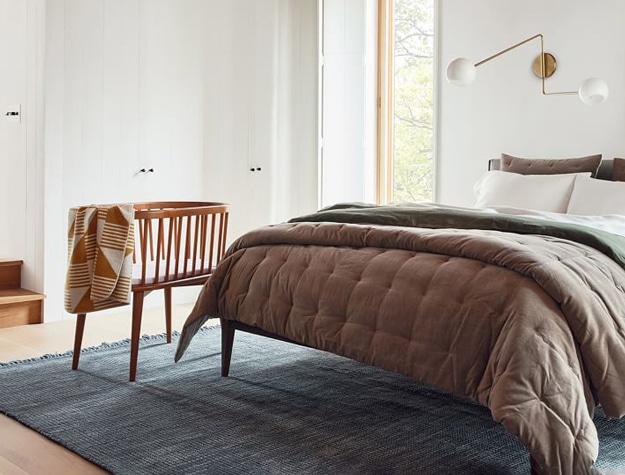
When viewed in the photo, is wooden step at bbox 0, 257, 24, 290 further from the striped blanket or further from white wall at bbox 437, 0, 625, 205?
white wall at bbox 437, 0, 625, 205

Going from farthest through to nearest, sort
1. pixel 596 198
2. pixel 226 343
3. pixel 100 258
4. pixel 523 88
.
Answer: pixel 523 88 < pixel 596 198 < pixel 226 343 < pixel 100 258

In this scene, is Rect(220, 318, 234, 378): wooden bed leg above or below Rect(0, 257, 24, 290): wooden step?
below

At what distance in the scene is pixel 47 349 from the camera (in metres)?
4.04

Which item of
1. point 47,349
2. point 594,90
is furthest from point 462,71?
point 47,349

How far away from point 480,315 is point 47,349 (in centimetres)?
256

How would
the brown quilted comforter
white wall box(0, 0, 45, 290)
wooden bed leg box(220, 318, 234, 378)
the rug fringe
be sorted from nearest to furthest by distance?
1. the brown quilted comforter
2. wooden bed leg box(220, 318, 234, 378)
3. the rug fringe
4. white wall box(0, 0, 45, 290)

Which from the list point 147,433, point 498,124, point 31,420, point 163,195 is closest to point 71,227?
point 31,420

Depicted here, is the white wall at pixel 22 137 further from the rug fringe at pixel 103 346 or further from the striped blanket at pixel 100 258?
the striped blanket at pixel 100 258

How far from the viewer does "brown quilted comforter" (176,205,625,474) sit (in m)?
2.11

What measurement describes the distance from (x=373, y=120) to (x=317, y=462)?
359 centimetres

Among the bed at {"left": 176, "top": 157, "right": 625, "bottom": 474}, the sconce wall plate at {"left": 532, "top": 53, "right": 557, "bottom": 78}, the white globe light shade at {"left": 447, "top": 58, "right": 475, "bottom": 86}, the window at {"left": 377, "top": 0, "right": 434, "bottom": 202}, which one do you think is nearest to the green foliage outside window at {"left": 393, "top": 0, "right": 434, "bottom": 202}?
the window at {"left": 377, "top": 0, "right": 434, "bottom": 202}

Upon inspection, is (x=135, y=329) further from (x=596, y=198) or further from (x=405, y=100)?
(x=405, y=100)

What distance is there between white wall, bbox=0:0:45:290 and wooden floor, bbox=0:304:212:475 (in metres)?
0.42

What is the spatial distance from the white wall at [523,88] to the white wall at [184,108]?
1.01 meters
